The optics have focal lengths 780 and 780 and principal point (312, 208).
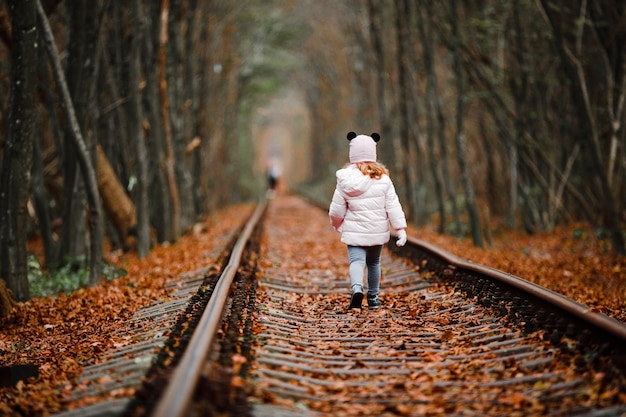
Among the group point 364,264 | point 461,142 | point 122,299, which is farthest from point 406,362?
point 461,142

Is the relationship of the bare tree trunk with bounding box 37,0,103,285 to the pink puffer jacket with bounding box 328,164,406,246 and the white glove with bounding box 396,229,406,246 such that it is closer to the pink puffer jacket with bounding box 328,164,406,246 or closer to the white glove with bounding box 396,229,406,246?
the pink puffer jacket with bounding box 328,164,406,246

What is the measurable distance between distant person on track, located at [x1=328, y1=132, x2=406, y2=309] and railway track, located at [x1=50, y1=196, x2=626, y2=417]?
0.67 m

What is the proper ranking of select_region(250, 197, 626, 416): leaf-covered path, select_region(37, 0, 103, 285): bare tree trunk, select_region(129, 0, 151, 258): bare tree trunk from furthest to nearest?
1. select_region(129, 0, 151, 258): bare tree trunk
2. select_region(37, 0, 103, 285): bare tree trunk
3. select_region(250, 197, 626, 416): leaf-covered path

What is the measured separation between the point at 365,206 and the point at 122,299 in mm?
3575

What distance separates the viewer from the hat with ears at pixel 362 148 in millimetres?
7770

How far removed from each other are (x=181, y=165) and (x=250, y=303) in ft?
44.6

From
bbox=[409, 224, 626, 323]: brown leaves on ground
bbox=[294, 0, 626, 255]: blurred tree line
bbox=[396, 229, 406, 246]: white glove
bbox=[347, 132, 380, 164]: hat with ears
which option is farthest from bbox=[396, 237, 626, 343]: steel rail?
bbox=[294, 0, 626, 255]: blurred tree line

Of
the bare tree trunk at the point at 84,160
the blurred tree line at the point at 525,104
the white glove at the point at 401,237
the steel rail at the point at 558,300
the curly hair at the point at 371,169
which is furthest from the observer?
the blurred tree line at the point at 525,104

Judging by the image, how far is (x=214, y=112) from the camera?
30391 mm

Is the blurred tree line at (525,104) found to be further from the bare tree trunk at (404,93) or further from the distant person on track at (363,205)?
the distant person on track at (363,205)

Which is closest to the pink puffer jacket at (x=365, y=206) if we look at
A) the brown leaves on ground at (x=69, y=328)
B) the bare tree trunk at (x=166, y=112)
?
the brown leaves on ground at (x=69, y=328)

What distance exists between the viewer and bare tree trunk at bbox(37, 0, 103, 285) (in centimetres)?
1030

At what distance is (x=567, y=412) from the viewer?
441 cm

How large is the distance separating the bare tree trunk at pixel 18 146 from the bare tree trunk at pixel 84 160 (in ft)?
1.20
